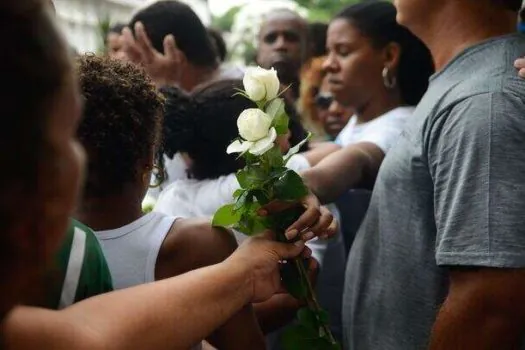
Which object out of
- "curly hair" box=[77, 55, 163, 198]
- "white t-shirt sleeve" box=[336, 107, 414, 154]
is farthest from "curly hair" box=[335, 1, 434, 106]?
"curly hair" box=[77, 55, 163, 198]

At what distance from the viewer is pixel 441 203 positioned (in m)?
1.77

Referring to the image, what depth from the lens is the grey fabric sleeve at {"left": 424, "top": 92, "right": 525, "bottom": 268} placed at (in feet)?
5.46

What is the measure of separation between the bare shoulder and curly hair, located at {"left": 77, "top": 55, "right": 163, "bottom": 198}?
0.17 metres

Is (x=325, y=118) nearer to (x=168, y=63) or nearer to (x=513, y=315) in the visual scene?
(x=168, y=63)

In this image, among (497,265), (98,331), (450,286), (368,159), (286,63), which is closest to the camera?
(98,331)

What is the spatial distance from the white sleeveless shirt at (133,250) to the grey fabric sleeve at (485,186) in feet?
2.12

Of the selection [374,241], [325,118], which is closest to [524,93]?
[374,241]

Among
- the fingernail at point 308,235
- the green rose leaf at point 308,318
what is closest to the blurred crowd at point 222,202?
the fingernail at point 308,235

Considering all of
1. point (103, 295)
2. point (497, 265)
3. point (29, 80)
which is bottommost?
point (497, 265)

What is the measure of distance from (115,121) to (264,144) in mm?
332

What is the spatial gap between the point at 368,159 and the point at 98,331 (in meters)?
1.68

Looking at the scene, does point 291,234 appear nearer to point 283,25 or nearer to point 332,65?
point 332,65

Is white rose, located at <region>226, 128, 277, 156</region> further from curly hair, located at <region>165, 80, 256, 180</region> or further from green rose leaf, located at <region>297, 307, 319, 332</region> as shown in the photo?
curly hair, located at <region>165, 80, 256, 180</region>

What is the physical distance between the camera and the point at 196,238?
1.76 m
